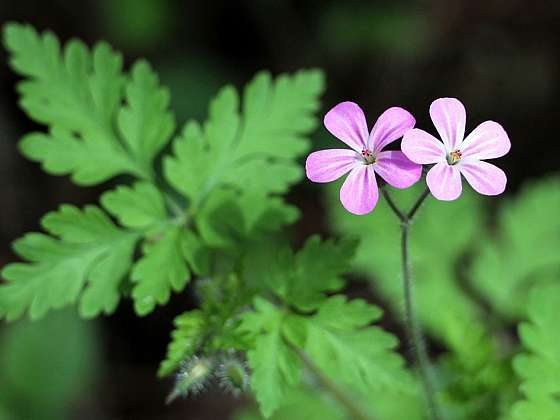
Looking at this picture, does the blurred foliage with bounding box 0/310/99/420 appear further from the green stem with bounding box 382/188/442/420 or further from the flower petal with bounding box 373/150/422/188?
the flower petal with bounding box 373/150/422/188

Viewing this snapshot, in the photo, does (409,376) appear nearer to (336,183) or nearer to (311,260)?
(311,260)

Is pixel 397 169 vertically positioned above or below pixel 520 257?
below

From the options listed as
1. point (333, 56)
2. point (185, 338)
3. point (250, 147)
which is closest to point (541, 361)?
point (185, 338)

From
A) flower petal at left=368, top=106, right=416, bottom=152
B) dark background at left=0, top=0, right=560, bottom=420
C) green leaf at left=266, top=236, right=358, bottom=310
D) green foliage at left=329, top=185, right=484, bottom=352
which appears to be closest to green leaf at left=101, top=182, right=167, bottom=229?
green leaf at left=266, top=236, right=358, bottom=310

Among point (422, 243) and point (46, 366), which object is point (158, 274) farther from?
point (46, 366)

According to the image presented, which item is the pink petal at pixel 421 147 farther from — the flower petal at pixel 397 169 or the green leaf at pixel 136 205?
the green leaf at pixel 136 205
